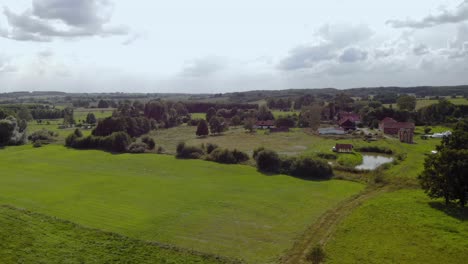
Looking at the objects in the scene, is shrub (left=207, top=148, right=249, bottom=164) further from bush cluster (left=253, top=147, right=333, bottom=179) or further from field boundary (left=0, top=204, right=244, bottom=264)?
field boundary (left=0, top=204, right=244, bottom=264)

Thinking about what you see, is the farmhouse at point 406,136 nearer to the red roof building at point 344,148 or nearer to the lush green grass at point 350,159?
the red roof building at point 344,148

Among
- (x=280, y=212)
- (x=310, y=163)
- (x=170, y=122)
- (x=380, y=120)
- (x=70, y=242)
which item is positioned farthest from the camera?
(x=170, y=122)

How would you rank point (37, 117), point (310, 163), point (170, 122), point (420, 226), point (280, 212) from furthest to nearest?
point (37, 117), point (170, 122), point (310, 163), point (280, 212), point (420, 226)

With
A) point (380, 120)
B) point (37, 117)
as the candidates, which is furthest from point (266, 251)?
point (37, 117)

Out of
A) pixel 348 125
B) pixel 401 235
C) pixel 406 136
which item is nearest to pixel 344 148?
pixel 406 136

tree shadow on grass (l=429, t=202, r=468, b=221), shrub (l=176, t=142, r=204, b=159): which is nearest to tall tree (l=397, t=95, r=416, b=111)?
shrub (l=176, t=142, r=204, b=159)

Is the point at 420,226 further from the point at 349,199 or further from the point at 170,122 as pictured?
the point at 170,122

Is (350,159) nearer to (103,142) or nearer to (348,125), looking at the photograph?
(348,125)
